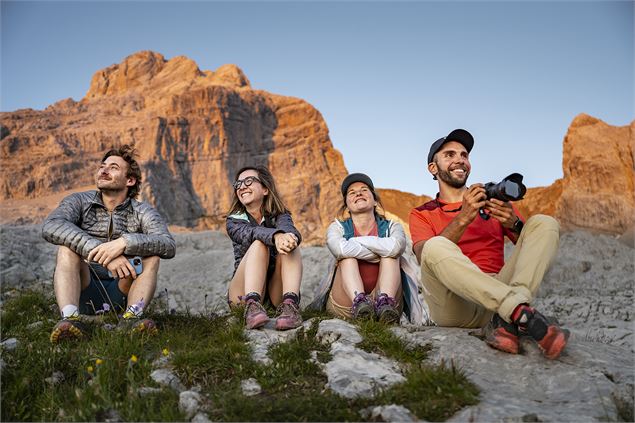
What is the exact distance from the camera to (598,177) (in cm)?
3928

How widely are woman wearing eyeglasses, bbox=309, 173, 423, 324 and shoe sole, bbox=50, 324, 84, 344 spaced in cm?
252

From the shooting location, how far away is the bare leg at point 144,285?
16.1 feet

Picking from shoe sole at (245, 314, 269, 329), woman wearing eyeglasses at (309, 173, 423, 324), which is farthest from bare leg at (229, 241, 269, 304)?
woman wearing eyeglasses at (309, 173, 423, 324)

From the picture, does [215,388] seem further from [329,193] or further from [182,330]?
[329,193]

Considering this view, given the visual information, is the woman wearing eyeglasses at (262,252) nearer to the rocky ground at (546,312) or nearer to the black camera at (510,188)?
the rocky ground at (546,312)

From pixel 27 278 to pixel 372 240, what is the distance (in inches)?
559

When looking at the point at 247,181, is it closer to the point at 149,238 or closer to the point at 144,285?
the point at 149,238

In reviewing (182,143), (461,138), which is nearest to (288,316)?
(461,138)

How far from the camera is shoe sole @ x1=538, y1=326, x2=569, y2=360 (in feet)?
12.5

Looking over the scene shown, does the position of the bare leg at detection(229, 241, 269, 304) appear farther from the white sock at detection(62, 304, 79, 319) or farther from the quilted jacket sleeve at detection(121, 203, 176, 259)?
the white sock at detection(62, 304, 79, 319)

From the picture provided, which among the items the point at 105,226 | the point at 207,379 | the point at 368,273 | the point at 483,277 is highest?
the point at 105,226

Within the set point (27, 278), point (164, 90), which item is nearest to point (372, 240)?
point (27, 278)

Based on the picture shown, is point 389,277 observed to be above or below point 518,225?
below

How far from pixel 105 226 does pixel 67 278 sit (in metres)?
0.84
